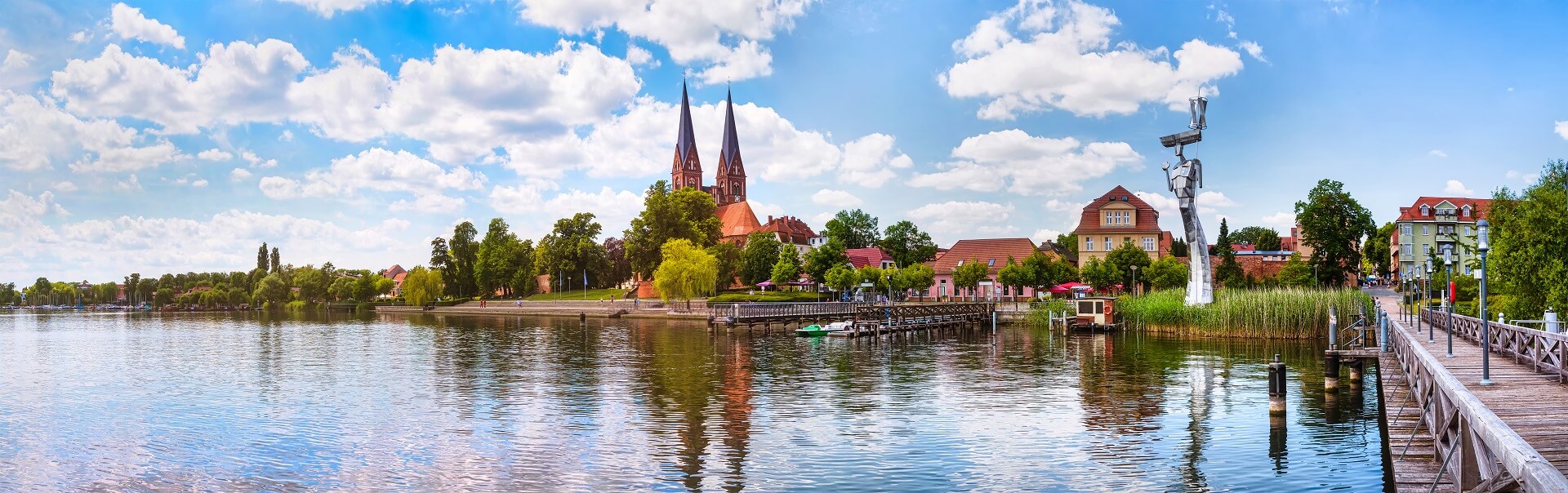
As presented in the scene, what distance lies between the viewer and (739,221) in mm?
140125

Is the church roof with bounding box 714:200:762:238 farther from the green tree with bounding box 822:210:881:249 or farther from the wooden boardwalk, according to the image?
the wooden boardwalk

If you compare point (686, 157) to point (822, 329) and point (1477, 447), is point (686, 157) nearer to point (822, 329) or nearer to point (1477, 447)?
point (822, 329)

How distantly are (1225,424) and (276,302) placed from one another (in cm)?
15760

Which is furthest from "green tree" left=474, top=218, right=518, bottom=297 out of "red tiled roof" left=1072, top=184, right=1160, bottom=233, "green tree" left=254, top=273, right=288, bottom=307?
"red tiled roof" left=1072, top=184, right=1160, bottom=233

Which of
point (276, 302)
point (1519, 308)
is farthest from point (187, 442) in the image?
point (276, 302)

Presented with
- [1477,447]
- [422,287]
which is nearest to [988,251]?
[422,287]

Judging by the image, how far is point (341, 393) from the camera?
29703mm

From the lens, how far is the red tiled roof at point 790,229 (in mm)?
138125

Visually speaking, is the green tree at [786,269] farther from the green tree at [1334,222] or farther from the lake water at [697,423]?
the lake water at [697,423]

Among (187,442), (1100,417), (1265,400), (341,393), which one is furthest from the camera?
(341,393)

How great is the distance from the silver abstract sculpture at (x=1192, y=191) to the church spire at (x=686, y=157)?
334 ft

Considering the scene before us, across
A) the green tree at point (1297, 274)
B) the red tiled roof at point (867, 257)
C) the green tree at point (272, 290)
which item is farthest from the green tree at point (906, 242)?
the green tree at point (272, 290)

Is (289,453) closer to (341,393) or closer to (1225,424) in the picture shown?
Result: (341,393)

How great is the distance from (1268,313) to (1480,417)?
41053 millimetres
